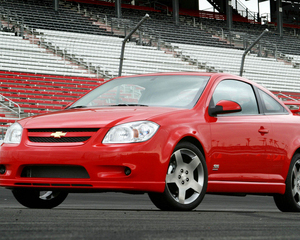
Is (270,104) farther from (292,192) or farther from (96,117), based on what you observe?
(96,117)

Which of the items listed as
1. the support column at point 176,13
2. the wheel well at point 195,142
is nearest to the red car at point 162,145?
the wheel well at point 195,142

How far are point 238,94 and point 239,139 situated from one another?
0.69 meters

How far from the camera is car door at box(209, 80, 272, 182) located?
5617mm

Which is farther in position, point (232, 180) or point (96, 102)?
point (96, 102)

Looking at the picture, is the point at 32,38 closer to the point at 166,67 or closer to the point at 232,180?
the point at 166,67

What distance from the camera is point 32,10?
1404 inches

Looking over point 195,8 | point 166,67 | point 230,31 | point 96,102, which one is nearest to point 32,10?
point 166,67

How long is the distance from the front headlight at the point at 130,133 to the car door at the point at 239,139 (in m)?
0.84

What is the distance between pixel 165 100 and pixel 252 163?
112cm

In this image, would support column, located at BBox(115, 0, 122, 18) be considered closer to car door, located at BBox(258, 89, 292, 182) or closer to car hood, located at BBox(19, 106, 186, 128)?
car door, located at BBox(258, 89, 292, 182)

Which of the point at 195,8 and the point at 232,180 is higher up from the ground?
the point at 195,8

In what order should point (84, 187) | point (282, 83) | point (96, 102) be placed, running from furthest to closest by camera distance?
point (282, 83) → point (96, 102) → point (84, 187)

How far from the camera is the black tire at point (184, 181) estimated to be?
5098 millimetres

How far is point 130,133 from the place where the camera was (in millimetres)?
4957
